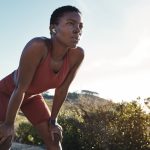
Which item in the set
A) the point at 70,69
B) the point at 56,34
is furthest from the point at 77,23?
the point at 70,69

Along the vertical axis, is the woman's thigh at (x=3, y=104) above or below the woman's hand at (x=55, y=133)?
above

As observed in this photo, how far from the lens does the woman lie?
15.0ft

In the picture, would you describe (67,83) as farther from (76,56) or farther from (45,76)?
(45,76)

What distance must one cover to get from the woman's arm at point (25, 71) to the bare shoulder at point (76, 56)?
0.55 meters

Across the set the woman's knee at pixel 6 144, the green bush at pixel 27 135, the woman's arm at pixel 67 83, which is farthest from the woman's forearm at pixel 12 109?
the green bush at pixel 27 135

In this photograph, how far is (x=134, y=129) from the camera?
10.9 m

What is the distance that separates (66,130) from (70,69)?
7.18 metres

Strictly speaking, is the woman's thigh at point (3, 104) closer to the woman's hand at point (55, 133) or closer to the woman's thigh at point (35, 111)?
the woman's thigh at point (35, 111)

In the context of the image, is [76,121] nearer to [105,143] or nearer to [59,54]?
[105,143]


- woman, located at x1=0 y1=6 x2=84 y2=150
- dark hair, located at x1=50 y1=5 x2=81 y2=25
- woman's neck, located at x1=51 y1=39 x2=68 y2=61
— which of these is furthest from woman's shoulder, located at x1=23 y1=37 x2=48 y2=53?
dark hair, located at x1=50 y1=5 x2=81 y2=25

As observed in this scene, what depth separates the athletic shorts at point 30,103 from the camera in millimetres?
5051

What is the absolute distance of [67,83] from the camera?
5305 millimetres

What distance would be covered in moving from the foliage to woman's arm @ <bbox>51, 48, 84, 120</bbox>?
5.69m

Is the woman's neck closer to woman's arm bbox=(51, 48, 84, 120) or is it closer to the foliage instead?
woman's arm bbox=(51, 48, 84, 120)
